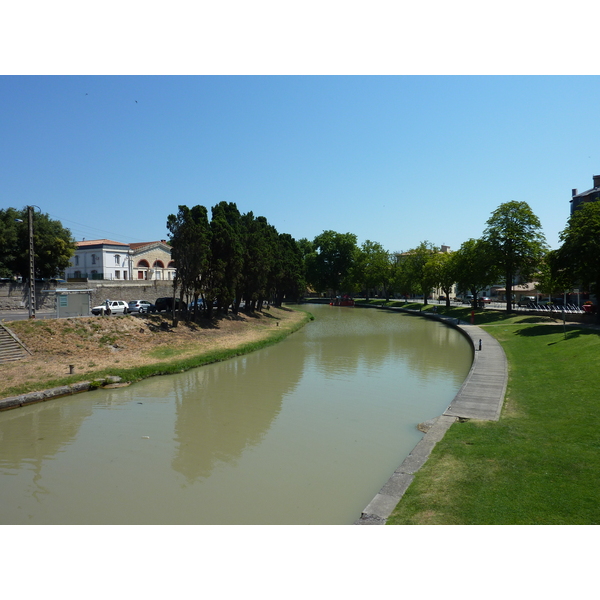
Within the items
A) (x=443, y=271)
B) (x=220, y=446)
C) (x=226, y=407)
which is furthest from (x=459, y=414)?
(x=443, y=271)

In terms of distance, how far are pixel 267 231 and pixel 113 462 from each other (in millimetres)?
44567

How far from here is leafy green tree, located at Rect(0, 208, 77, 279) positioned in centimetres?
4552

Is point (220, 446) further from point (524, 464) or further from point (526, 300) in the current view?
point (526, 300)

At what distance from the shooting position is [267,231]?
55375 millimetres

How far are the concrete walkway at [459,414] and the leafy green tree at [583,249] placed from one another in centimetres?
1031

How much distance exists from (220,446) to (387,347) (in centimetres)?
2348

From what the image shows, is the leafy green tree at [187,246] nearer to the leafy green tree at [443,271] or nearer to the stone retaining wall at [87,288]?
the stone retaining wall at [87,288]

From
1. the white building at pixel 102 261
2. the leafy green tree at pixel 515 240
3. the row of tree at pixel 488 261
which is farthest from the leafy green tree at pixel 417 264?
the white building at pixel 102 261

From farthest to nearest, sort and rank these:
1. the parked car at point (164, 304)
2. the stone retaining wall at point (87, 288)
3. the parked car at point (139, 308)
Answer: the stone retaining wall at point (87, 288) → the parked car at point (139, 308) → the parked car at point (164, 304)

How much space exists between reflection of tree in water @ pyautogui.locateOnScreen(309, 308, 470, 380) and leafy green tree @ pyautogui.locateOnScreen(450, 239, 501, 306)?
7.61m

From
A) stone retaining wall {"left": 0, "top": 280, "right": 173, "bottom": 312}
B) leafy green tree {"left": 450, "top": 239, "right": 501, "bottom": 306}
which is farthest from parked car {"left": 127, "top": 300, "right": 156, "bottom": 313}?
leafy green tree {"left": 450, "top": 239, "right": 501, "bottom": 306}

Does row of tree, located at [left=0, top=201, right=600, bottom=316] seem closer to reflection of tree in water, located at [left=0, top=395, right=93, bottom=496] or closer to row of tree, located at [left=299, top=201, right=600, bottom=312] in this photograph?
row of tree, located at [left=299, top=201, right=600, bottom=312]

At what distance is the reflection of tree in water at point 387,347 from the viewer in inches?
1079

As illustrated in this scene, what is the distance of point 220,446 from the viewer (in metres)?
14.1
